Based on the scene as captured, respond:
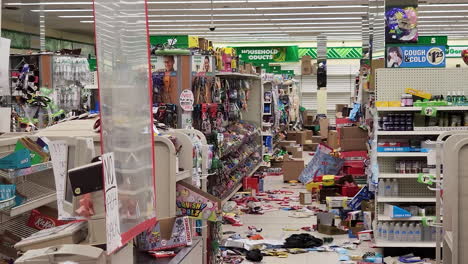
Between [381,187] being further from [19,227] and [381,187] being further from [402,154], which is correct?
[19,227]

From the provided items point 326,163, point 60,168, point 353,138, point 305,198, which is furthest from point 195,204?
point 326,163

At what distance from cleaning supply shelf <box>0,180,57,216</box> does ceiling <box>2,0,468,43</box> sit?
1333cm

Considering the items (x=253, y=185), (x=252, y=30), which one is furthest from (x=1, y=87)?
(x=252, y=30)

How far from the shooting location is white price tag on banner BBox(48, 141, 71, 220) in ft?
8.45

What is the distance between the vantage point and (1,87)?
335 centimetres

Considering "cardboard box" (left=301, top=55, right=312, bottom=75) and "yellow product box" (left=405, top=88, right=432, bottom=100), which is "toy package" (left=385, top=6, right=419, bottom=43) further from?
"cardboard box" (left=301, top=55, right=312, bottom=75)

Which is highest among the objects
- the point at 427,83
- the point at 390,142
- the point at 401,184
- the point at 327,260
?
the point at 427,83

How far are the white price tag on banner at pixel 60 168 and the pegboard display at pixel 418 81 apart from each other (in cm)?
537

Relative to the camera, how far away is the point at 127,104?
8.28 ft

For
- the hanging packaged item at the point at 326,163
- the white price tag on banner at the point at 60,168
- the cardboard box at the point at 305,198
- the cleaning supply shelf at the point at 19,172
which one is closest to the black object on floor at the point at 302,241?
the cardboard box at the point at 305,198

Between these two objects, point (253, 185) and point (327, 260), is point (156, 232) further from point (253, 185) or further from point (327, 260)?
point (253, 185)

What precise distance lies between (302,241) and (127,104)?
627 centimetres

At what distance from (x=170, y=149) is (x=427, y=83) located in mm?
4257

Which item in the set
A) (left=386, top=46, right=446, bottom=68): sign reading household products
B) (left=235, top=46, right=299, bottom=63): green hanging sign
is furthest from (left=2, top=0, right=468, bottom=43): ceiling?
(left=386, top=46, right=446, bottom=68): sign reading household products
